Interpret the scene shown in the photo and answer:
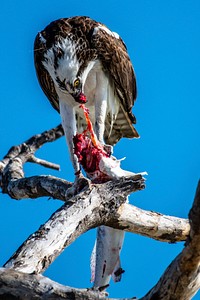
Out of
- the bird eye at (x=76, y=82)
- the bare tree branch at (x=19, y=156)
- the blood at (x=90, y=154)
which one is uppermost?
the bird eye at (x=76, y=82)

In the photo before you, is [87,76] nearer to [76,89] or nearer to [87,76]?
[87,76]

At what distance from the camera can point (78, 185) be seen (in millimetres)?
6242

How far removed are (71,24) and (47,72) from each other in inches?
24.2

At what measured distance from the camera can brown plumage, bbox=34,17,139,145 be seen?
785cm

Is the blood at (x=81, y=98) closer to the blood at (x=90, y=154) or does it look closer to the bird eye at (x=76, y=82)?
the bird eye at (x=76, y=82)

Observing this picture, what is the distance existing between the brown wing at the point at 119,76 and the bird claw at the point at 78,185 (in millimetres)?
2028

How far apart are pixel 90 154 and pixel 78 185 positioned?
2.10 feet

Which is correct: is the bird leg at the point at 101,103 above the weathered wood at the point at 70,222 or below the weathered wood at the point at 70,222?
above

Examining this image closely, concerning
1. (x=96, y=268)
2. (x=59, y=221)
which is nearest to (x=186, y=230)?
(x=96, y=268)

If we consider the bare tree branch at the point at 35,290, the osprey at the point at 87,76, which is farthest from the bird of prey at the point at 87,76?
the bare tree branch at the point at 35,290

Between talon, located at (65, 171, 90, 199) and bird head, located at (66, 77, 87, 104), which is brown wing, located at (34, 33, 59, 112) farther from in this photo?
talon, located at (65, 171, 90, 199)

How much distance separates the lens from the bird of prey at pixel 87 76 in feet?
25.3

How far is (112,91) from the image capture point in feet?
27.2

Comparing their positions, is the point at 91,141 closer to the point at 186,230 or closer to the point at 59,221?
the point at 186,230
